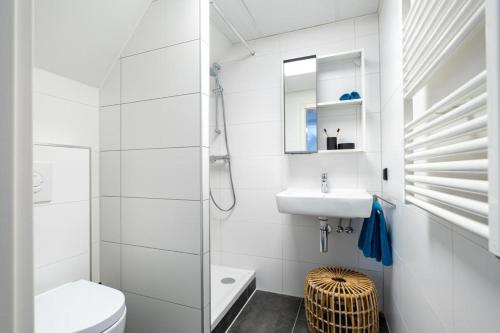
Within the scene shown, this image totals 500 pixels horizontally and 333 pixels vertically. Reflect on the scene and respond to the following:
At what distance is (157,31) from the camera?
143cm

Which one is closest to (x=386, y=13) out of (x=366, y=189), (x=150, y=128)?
(x=366, y=189)

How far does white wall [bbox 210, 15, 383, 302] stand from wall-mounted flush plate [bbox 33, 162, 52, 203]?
119 cm

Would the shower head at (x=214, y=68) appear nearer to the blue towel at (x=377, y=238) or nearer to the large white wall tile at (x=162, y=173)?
the large white wall tile at (x=162, y=173)

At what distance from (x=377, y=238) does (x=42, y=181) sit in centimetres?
193

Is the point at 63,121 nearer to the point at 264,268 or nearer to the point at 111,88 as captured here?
the point at 111,88

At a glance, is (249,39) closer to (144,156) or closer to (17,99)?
(144,156)

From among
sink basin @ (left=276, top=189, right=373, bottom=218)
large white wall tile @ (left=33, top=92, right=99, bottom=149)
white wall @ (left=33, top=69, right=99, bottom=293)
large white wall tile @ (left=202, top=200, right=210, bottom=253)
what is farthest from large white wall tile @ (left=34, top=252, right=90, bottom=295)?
sink basin @ (left=276, top=189, right=373, bottom=218)

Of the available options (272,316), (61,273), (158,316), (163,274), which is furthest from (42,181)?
(272,316)

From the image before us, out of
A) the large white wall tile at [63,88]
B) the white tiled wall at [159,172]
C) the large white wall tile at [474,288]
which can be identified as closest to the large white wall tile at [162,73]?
the white tiled wall at [159,172]

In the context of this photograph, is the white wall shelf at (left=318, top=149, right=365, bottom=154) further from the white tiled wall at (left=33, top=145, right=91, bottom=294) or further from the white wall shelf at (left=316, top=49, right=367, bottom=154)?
the white tiled wall at (left=33, top=145, right=91, bottom=294)

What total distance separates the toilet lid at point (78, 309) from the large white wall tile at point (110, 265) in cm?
26

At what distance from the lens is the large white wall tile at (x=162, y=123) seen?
1.31 meters

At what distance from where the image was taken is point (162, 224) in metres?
1.38

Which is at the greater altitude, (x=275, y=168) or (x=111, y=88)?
(x=111, y=88)
